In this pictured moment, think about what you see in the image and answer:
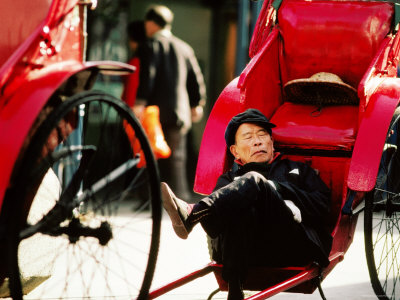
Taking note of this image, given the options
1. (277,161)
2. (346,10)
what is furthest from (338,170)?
(346,10)

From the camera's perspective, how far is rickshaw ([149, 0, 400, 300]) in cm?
392

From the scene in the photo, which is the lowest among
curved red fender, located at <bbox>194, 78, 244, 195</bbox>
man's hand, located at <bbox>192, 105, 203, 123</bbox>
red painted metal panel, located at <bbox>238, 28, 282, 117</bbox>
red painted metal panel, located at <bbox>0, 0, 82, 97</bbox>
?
man's hand, located at <bbox>192, 105, 203, 123</bbox>

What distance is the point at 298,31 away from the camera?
15.6 ft

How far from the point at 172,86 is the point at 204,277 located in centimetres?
308

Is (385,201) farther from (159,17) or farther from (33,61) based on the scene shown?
Answer: (159,17)

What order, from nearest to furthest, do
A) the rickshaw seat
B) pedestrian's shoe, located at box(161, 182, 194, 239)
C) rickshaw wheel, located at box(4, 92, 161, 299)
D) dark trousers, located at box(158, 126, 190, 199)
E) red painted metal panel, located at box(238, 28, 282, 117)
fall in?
rickshaw wheel, located at box(4, 92, 161, 299) → pedestrian's shoe, located at box(161, 182, 194, 239) → red painted metal panel, located at box(238, 28, 282, 117) → the rickshaw seat → dark trousers, located at box(158, 126, 190, 199)

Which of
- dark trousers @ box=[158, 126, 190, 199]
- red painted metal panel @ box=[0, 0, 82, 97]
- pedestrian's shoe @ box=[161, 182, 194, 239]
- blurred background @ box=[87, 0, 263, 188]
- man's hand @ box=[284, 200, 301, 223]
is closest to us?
red painted metal panel @ box=[0, 0, 82, 97]

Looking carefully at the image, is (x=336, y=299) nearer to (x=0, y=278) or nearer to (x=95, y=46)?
(x=0, y=278)

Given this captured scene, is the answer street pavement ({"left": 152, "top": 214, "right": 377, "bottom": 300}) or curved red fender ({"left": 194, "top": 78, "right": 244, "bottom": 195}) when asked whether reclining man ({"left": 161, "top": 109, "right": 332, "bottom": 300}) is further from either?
street pavement ({"left": 152, "top": 214, "right": 377, "bottom": 300})

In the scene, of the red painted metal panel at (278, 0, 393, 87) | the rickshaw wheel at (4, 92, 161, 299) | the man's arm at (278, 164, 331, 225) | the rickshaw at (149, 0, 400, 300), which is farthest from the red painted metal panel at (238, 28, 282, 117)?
the rickshaw wheel at (4, 92, 161, 299)

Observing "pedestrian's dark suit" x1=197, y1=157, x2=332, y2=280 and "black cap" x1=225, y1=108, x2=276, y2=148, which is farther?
"black cap" x1=225, y1=108, x2=276, y2=148

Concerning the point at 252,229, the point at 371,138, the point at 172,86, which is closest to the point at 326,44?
the point at 371,138

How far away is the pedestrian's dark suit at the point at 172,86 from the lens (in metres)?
7.70

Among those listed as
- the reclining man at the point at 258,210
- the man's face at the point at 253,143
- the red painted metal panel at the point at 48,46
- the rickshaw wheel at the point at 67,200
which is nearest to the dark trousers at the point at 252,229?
the reclining man at the point at 258,210
